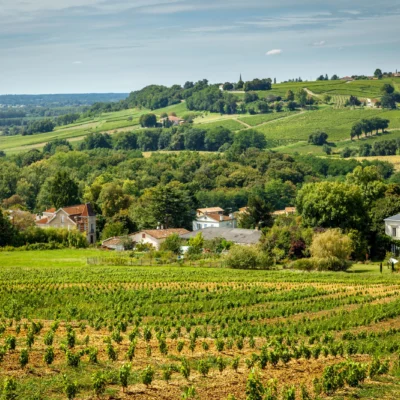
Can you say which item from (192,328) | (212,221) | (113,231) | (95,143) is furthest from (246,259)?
(95,143)

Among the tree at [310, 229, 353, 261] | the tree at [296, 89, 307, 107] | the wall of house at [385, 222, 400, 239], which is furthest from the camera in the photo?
the tree at [296, 89, 307, 107]

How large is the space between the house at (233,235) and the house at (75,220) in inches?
506

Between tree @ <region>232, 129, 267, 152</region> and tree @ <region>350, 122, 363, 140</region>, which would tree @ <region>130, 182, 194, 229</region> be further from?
tree @ <region>350, 122, 363, 140</region>

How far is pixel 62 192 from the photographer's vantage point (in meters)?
98.1

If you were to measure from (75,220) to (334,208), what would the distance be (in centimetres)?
3066

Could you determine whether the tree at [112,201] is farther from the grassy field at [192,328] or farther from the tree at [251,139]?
the tree at [251,139]

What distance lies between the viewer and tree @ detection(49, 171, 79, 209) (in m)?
97.8

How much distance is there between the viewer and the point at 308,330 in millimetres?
32500

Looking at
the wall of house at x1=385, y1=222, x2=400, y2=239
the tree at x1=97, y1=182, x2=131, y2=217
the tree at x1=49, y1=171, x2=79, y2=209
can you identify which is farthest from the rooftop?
the tree at x1=49, y1=171, x2=79, y2=209

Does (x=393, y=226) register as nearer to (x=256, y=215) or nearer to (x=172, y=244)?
(x=256, y=215)

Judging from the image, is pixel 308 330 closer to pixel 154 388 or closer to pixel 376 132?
pixel 154 388

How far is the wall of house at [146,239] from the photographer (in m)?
76.5

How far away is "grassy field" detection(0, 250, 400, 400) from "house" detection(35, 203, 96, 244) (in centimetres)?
2594

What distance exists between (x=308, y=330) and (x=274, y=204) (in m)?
82.5
